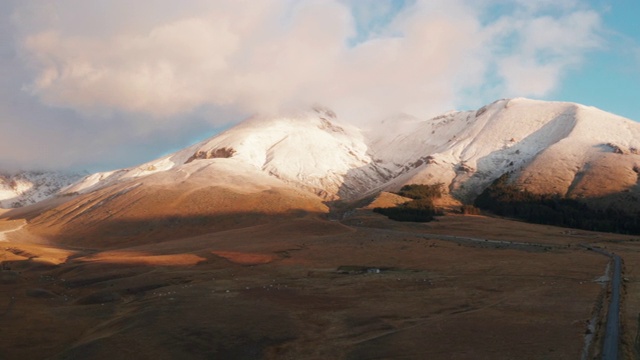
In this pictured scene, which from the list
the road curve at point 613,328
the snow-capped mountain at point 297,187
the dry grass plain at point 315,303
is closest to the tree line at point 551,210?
the snow-capped mountain at point 297,187

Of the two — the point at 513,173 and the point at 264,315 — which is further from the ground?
the point at 513,173

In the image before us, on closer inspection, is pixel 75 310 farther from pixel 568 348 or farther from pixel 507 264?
pixel 507 264

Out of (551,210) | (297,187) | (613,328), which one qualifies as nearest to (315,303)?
(613,328)

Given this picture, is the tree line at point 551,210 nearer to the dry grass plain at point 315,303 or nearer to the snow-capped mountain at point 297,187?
the snow-capped mountain at point 297,187

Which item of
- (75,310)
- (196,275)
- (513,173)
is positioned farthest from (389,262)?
(513,173)

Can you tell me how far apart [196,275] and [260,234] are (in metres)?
43.6

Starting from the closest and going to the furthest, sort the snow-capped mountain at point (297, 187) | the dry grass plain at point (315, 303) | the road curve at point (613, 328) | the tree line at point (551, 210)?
the road curve at point (613, 328), the dry grass plain at point (315, 303), the tree line at point (551, 210), the snow-capped mountain at point (297, 187)

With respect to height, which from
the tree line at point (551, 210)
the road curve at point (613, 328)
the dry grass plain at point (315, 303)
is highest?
the tree line at point (551, 210)

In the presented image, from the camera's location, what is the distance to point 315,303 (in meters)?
36.0

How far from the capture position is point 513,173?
17025 centimetres

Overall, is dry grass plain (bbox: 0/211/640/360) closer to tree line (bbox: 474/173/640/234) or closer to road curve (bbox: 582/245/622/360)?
road curve (bbox: 582/245/622/360)

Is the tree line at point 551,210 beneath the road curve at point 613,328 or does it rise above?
above

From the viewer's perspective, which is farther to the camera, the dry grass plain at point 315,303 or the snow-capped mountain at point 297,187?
the snow-capped mountain at point 297,187

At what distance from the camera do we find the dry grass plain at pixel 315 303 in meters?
24.4
